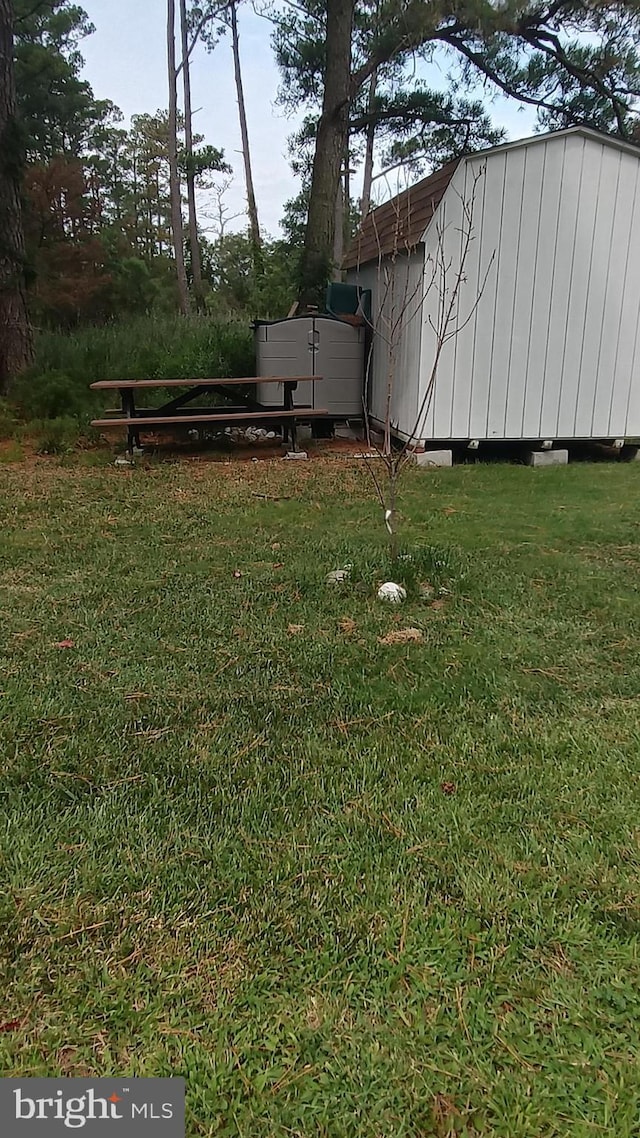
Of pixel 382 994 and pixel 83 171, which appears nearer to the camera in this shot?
pixel 382 994

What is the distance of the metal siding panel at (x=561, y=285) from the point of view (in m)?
5.99

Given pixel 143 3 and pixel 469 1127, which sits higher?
pixel 143 3

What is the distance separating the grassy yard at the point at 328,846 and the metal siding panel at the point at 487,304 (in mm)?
3383

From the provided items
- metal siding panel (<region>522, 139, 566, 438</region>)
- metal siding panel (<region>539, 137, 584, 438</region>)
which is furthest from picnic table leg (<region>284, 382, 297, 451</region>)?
metal siding panel (<region>539, 137, 584, 438</region>)

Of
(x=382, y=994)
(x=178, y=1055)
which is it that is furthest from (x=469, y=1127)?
(x=178, y=1055)

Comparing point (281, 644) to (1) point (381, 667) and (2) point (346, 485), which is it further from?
(2) point (346, 485)

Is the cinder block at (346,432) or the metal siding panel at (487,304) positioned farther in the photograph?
the cinder block at (346,432)

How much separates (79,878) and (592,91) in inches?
492

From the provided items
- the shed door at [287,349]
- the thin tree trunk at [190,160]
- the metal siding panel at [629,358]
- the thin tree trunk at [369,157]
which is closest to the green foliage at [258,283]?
the thin tree trunk at [190,160]

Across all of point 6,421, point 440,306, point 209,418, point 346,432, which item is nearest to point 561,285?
point 440,306

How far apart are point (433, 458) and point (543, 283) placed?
5.75 feet

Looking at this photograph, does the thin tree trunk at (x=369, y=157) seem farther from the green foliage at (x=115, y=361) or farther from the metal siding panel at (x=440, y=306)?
the metal siding panel at (x=440, y=306)

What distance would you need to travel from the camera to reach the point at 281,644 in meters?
2.58

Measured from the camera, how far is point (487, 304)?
6.17 meters
